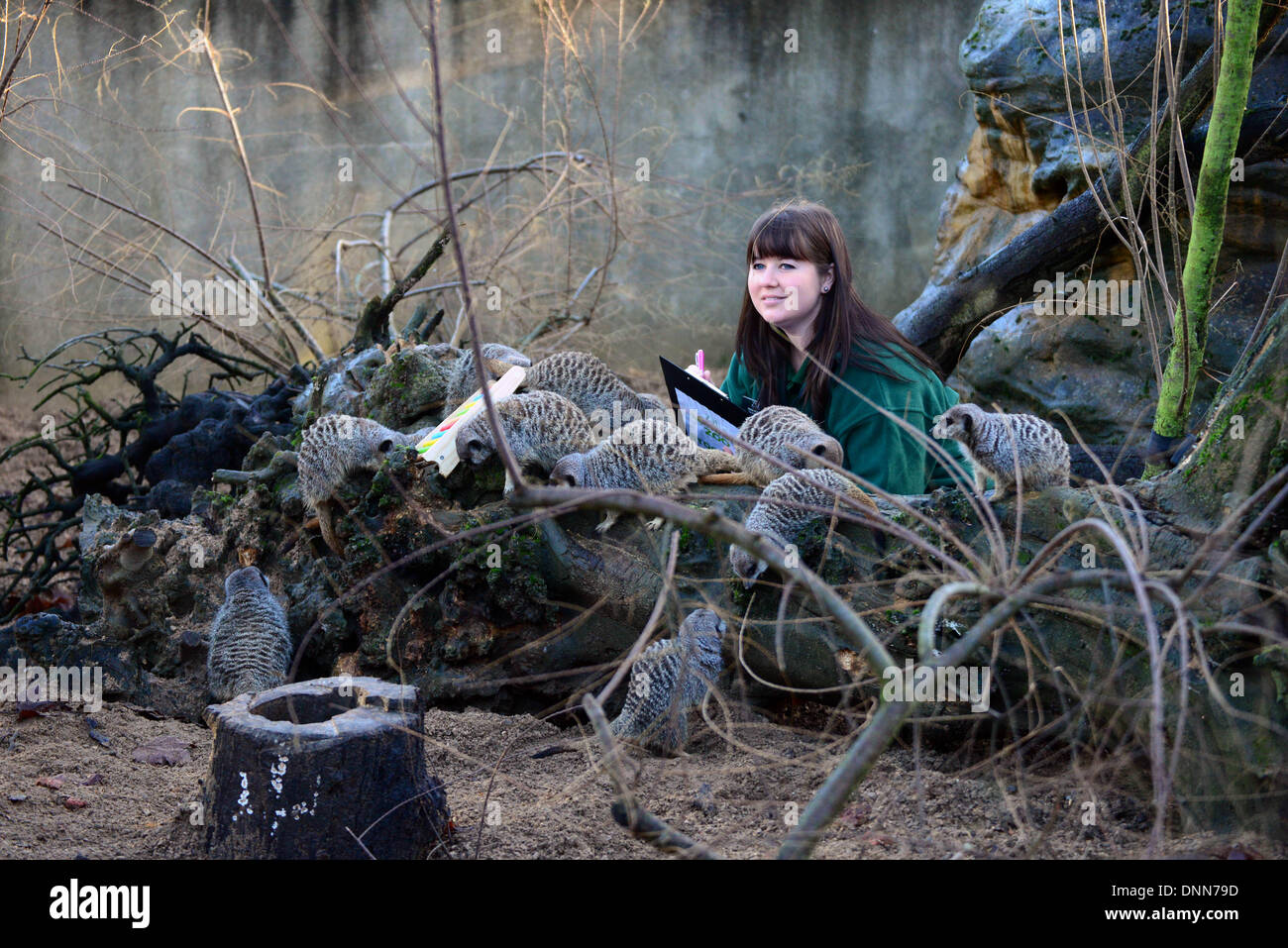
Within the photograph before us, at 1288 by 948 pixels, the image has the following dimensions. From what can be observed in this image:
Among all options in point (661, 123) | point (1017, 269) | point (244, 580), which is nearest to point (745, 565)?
point (244, 580)

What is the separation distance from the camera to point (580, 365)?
11.9 ft

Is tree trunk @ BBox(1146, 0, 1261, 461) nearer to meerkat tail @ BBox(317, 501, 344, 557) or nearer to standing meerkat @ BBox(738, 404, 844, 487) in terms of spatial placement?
standing meerkat @ BBox(738, 404, 844, 487)

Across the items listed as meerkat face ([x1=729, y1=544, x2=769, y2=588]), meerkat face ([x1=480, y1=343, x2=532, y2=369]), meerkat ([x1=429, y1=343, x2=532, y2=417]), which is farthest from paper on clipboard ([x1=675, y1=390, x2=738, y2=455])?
meerkat face ([x1=480, y1=343, x2=532, y2=369])

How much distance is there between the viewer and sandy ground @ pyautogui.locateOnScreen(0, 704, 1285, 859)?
2.18 meters

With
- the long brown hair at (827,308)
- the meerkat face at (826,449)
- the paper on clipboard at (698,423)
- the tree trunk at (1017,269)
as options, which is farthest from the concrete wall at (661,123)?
the meerkat face at (826,449)

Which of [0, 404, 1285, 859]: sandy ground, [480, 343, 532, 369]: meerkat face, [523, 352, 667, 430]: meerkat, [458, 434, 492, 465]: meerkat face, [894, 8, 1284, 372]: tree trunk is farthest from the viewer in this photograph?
[894, 8, 1284, 372]: tree trunk

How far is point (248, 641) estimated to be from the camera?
3133 mm

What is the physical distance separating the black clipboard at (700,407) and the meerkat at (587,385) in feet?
0.85

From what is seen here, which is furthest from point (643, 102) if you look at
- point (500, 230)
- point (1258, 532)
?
point (1258, 532)

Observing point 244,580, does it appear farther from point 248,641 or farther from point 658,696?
point 658,696

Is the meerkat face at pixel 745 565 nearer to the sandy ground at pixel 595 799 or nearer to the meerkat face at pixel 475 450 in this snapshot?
the sandy ground at pixel 595 799

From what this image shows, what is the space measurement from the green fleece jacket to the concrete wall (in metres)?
4.55

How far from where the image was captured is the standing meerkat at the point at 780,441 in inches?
110

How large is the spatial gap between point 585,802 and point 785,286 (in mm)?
1776
